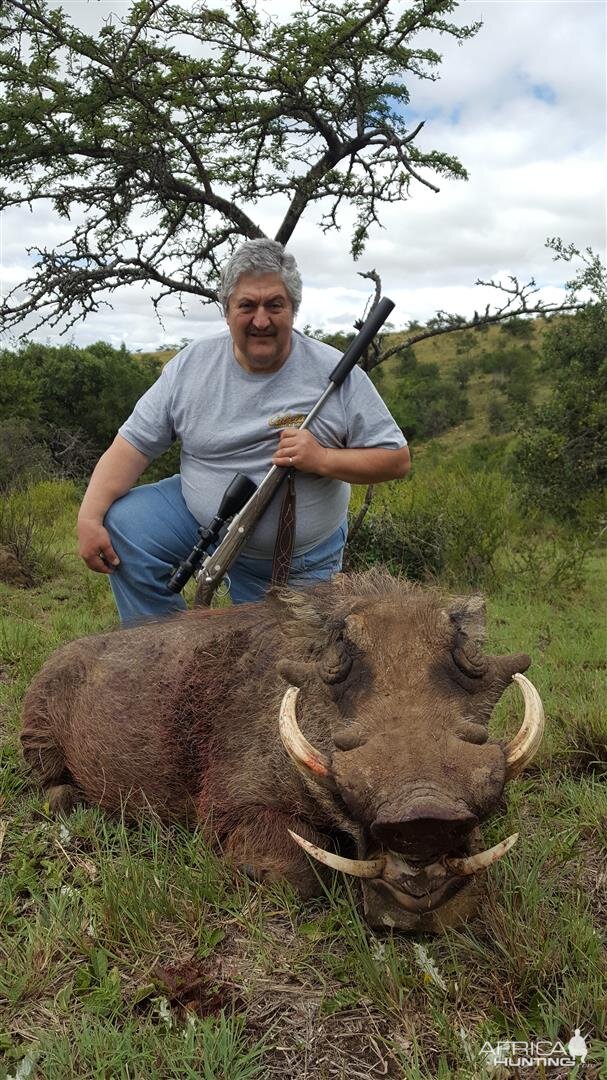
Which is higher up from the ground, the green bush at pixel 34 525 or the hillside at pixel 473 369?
the hillside at pixel 473 369

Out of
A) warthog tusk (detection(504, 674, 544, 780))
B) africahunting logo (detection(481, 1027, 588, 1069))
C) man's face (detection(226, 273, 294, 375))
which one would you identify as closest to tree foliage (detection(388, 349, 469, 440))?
man's face (detection(226, 273, 294, 375))

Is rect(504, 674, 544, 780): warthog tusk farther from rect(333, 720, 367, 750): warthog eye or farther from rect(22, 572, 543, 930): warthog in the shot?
rect(333, 720, 367, 750): warthog eye

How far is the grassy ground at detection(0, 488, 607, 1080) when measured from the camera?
5.27 ft

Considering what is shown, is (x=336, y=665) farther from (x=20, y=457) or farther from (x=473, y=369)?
(x=473, y=369)

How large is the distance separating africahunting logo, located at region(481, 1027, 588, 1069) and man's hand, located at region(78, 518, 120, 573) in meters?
2.48

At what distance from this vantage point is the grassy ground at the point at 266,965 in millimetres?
1607

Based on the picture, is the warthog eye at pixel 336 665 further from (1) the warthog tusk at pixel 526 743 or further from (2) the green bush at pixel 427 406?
(2) the green bush at pixel 427 406

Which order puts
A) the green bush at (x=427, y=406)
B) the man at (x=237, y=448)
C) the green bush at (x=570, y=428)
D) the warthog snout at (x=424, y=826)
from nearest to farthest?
the warthog snout at (x=424, y=826)
the man at (x=237, y=448)
the green bush at (x=570, y=428)
the green bush at (x=427, y=406)

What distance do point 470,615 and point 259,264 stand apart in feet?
5.89

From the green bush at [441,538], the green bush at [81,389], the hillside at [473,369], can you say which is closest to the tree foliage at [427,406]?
the hillside at [473,369]

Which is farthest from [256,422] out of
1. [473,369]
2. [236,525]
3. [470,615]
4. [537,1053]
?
[473,369]

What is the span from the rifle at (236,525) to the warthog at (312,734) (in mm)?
369

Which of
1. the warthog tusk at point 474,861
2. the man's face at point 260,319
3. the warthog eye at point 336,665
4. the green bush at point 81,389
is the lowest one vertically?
the warthog tusk at point 474,861

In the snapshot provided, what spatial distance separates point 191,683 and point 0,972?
0.95 metres
